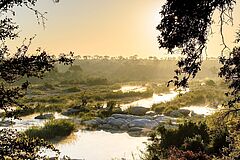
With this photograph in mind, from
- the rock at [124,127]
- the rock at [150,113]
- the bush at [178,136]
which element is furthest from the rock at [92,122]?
the bush at [178,136]

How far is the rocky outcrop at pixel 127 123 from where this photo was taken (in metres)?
33.4

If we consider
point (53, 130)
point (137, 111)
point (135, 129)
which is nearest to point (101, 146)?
point (53, 130)

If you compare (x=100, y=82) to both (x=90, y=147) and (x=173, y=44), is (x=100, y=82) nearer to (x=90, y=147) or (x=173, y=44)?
(x=90, y=147)

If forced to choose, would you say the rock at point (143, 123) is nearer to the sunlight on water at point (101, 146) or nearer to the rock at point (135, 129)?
the rock at point (135, 129)

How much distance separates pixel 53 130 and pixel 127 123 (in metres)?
7.08

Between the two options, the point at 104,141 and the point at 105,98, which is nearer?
the point at 104,141

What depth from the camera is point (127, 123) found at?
35.2 meters

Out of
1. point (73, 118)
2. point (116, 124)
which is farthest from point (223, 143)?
point (73, 118)

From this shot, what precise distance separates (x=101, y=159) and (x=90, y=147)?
3690 mm

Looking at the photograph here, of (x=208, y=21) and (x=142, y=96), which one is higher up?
(x=208, y=21)

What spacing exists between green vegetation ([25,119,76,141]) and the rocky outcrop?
3.06 m

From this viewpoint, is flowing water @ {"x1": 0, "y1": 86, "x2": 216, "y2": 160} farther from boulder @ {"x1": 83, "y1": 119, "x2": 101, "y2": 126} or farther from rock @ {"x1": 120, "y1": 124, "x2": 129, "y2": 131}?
boulder @ {"x1": 83, "y1": 119, "x2": 101, "y2": 126}

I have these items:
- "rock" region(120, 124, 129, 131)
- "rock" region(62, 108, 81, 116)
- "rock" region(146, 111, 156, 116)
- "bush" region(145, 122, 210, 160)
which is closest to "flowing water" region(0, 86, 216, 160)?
"bush" region(145, 122, 210, 160)

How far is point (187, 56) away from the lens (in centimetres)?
708
